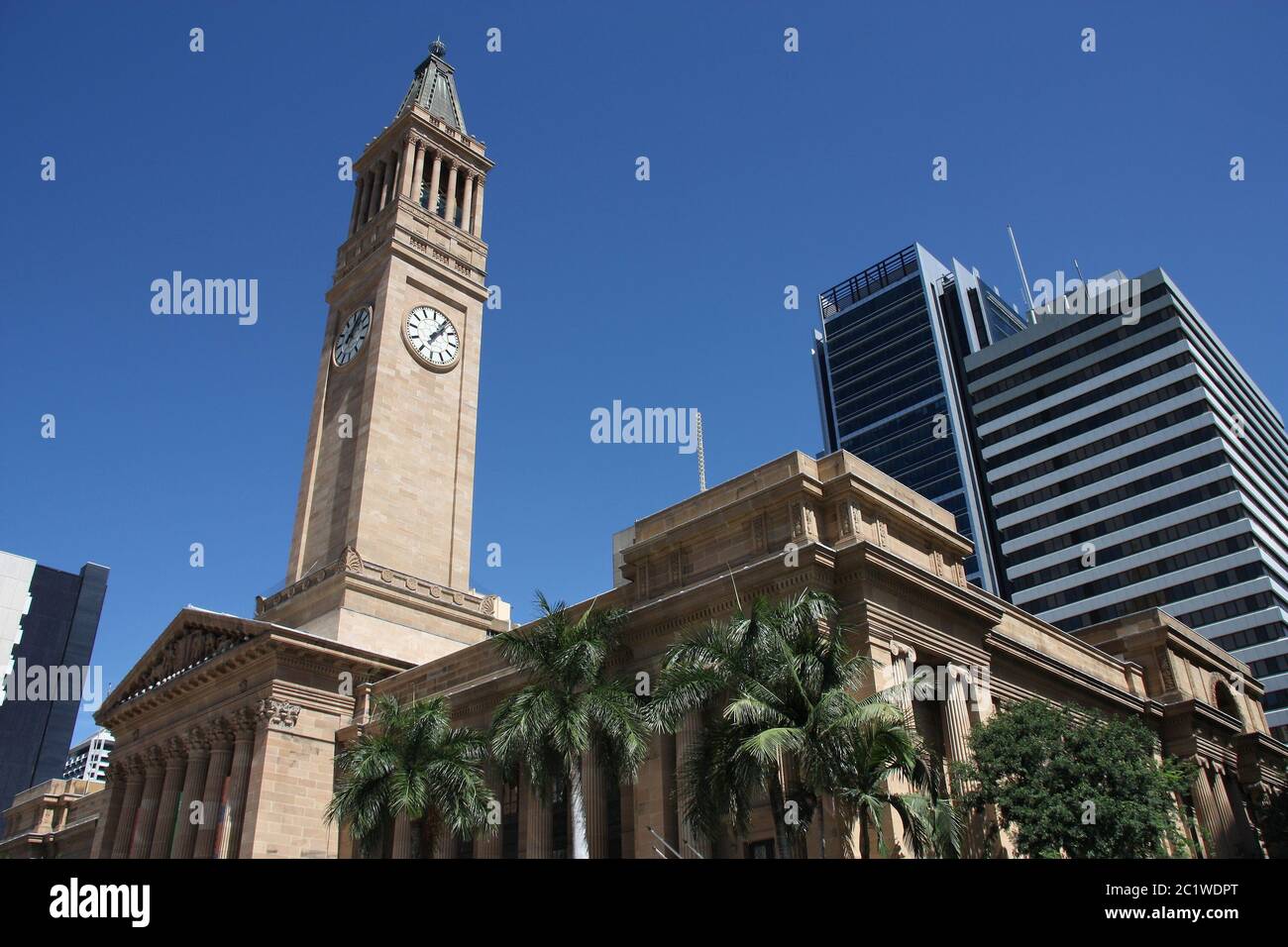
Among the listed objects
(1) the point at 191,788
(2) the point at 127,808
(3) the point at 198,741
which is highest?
(3) the point at 198,741

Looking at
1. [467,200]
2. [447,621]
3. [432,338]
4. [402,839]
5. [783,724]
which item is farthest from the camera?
[467,200]

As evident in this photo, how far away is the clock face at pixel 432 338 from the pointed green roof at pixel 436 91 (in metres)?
15.9

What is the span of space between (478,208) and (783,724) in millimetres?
52701

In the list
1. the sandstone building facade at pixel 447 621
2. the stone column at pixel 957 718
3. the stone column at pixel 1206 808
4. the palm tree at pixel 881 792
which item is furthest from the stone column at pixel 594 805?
the stone column at pixel 1206 808

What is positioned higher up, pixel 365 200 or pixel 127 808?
pixel 365 200

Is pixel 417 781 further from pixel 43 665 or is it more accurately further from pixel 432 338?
pixel 43 665

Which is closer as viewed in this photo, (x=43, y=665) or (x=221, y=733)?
(x=221, y=733)

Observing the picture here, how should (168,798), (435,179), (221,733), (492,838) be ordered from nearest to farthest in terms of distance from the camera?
(492,838), (221,733), (168,798), (435,179)

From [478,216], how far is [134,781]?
3917cm

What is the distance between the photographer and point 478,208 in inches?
2594

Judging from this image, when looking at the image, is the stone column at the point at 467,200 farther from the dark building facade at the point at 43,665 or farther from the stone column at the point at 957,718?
the dark building facade at the point at 43,665

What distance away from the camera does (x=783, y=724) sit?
20.6m

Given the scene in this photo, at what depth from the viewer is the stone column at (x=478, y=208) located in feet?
212

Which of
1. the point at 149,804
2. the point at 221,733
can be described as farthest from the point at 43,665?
the point at 221,733
